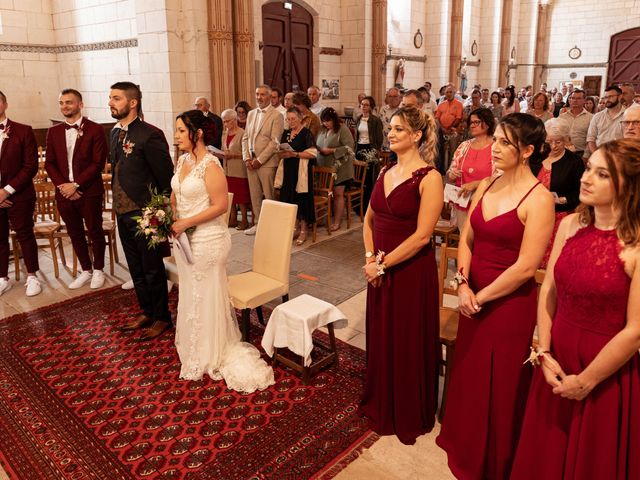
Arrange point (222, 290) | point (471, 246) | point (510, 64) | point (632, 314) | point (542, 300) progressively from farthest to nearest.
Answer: point (510, 64), point (222, 290), point (471, 246), point (542, 300), point (632, 314)

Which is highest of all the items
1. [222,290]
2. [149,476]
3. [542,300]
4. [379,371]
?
[542,300]

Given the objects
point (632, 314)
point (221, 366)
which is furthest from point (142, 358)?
point (632, 314)

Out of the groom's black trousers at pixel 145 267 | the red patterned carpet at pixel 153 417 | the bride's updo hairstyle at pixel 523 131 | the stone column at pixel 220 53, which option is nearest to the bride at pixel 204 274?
the red patterned carpet at pixel 153 417

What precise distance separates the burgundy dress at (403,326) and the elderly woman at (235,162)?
4594mm

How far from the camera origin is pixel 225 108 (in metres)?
8.64

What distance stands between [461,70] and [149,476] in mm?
15594

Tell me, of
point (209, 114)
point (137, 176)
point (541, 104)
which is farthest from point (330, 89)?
point (137, 176)

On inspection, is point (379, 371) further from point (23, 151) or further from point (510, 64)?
point (510, 64)

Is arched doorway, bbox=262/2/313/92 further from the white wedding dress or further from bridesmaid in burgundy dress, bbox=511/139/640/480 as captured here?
bridesmaid in burgundy dress, bbox=511/139/640/480

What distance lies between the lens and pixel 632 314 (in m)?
1.78

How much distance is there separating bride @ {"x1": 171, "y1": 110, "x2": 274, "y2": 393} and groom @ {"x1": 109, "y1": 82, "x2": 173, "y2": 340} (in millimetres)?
454

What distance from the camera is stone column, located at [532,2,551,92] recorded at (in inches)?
759

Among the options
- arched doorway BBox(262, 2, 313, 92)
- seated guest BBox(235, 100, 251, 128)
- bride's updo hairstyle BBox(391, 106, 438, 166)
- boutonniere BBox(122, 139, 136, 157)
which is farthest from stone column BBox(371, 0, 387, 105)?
bride's updo hairstyle BBox(391, 106, 438, 166)

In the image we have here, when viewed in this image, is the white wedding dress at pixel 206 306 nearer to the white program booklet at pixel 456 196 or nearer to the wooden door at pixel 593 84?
the white program booklet at pixel 456 196
